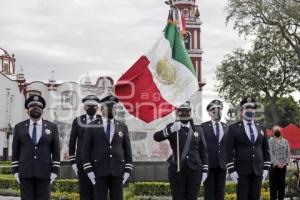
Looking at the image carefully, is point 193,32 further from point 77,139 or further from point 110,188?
point 110,188

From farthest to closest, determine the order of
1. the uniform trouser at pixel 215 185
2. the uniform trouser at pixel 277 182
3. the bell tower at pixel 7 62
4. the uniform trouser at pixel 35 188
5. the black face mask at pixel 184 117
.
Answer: the bell tower at pixel 7 62 < the uniform trouser at pixel 277 182 < the uniform trouser at pixel 215 185 < the black face mask at pixel 184 117 < the uniform trouser at pixel 35 188

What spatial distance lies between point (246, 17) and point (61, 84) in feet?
69.1

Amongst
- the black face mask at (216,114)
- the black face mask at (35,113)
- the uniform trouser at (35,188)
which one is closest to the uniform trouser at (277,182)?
the black face mask at (216,114)

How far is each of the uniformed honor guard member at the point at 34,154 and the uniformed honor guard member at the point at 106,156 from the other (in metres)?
0.52

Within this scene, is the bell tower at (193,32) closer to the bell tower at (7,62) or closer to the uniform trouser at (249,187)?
the bell tower at (7,62)

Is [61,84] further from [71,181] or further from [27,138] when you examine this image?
[27,138]

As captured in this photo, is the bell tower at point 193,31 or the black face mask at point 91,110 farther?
the bell tower at point 193,31

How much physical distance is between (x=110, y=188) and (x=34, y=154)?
3.78 feet

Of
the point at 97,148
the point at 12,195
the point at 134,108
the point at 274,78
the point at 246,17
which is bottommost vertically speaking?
the point at 12,195

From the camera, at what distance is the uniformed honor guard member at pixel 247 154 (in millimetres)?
9094

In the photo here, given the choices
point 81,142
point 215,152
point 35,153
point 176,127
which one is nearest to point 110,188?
point 35,153

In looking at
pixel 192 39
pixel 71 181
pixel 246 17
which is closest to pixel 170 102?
pixel 71 181

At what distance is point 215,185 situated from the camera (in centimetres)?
1034

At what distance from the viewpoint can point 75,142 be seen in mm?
10320
